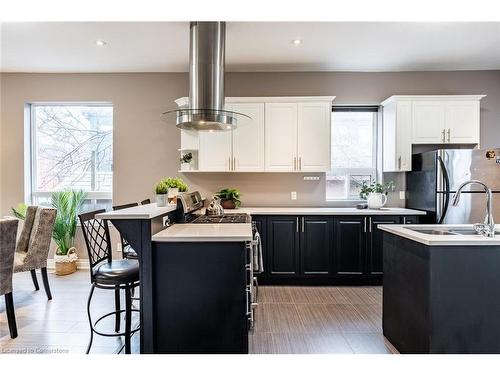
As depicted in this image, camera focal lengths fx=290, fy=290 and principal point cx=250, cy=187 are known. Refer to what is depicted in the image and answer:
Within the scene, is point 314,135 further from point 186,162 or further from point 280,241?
point 186,162

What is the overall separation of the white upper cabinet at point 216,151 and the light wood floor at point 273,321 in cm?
167

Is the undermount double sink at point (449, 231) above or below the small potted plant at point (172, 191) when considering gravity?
below

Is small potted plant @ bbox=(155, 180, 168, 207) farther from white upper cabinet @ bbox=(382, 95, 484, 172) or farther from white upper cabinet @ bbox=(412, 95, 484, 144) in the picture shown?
white upper cabinet @ bbox=(412, 95, 484, 144)

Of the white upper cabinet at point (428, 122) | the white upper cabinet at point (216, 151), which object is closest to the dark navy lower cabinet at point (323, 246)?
the white upper cabinet at point (216, 151)

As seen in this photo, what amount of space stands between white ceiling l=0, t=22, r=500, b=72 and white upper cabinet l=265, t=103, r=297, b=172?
63 centimetres

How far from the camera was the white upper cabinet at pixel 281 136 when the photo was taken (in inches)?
152

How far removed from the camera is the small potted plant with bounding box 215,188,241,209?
3.86 meters

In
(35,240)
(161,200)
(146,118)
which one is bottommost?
(35,240)

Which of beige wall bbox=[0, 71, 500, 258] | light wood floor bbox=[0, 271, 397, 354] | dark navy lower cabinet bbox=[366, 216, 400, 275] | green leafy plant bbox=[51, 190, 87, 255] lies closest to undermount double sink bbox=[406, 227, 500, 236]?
light wood floor bbox=[0, 271, 397, 354]

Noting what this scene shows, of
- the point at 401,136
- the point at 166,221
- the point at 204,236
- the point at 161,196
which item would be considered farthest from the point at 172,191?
the point at 401,136

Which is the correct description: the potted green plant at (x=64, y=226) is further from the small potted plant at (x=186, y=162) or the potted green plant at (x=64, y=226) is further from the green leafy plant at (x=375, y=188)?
the green leafy plant at (x=375, y=188)

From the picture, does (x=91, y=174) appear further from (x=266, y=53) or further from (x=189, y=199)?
(x=266, y=53)

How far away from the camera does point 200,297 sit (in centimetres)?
193

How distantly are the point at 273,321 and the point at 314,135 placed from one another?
2342 mm
